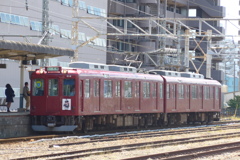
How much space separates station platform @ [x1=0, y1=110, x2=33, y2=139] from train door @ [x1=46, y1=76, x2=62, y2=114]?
1.00 meters

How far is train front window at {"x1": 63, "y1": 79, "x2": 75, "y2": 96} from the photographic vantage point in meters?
24.5

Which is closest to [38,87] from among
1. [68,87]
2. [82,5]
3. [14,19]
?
[68,87]

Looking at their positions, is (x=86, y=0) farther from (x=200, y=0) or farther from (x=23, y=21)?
(x=200, y=0)

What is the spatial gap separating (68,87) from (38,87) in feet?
4.62

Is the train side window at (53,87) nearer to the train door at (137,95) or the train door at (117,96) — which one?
the train door at (117,96)

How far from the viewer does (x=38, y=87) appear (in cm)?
2511

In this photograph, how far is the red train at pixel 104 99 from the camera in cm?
2448

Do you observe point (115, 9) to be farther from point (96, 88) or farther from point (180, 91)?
point (96, 88)

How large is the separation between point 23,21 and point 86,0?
35.1ft

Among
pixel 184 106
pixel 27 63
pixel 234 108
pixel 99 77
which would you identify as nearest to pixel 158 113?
pixel 184 106

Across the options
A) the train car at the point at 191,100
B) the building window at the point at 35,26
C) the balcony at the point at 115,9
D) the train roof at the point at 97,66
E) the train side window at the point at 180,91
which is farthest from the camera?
the balcony at the point at 115,9

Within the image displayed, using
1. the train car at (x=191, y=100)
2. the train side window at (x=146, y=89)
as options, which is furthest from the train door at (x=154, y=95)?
the train car at (x=191, y=100)

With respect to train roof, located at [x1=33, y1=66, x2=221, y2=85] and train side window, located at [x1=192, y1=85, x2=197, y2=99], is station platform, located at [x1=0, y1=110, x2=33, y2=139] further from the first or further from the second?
train side window, located at [x1=192, y1=85, x2=197, y2=99]

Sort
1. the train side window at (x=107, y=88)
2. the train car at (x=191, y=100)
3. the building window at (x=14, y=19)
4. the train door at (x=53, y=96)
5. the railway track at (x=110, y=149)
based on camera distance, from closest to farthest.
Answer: the railway track at (x=110, y=149), the train door at (x=53, y=96), the train side window at (x=107, y=88), the train car at (x=191, y=100), the building window at (x=14, y=19)
